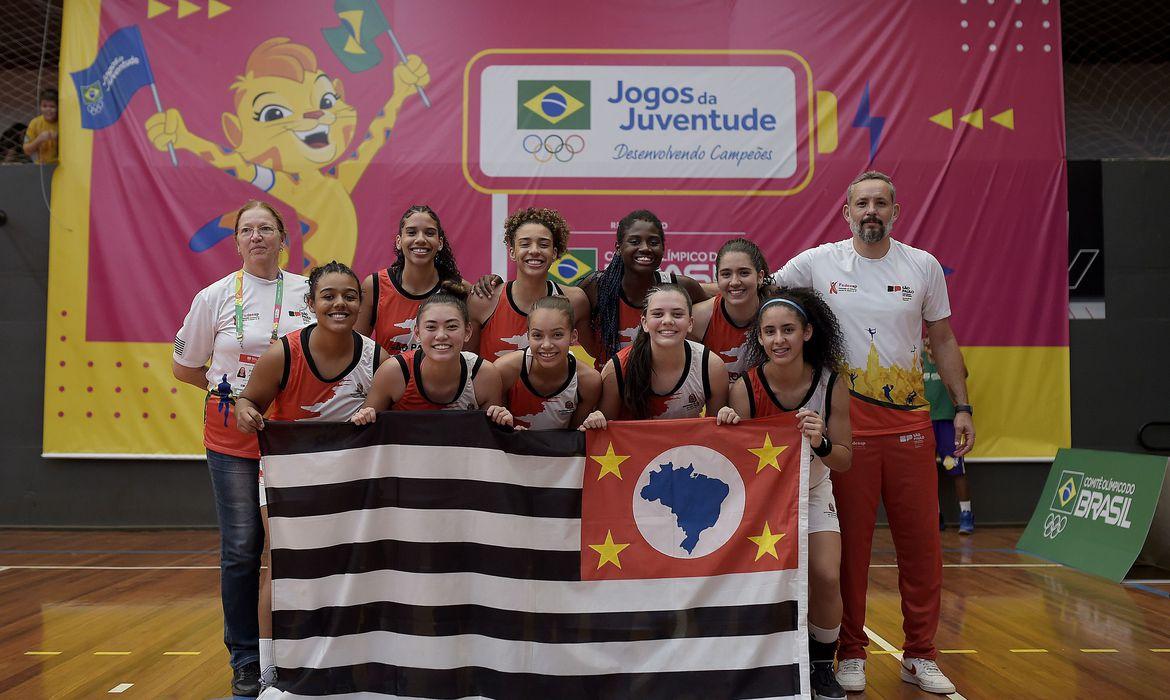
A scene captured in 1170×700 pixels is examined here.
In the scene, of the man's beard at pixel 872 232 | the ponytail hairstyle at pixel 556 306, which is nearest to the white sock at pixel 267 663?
the ponytail hairstyle at pixel 556 306

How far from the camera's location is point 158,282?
6.52 meters

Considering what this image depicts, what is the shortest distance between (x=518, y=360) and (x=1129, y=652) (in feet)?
9.98

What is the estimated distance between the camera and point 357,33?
21.5 ft

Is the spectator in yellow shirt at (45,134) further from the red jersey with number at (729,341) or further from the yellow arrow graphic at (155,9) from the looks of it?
the red jersey with number at (729,341)

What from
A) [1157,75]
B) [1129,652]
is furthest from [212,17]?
[1157,75]

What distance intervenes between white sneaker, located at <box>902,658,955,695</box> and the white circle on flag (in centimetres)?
106

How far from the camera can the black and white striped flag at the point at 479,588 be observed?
2.65 metres

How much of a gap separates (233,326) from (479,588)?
1.38m

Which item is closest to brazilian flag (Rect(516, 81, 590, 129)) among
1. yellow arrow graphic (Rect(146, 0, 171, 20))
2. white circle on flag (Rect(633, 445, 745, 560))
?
yellow arrow graphic (Rect(146, 0, 171, 20))

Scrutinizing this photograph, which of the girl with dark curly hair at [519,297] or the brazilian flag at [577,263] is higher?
the brazilian flag at [577,263]

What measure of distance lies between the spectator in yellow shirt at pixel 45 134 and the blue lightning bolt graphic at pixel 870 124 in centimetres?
670

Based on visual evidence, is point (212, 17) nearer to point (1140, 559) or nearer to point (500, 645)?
point (500, 645)

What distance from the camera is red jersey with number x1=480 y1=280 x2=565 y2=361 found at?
3418 millimetres

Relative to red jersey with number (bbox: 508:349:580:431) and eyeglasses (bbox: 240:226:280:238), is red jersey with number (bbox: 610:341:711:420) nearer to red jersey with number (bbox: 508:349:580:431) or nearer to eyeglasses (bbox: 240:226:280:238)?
red jersey with number (bbox: 508:349:580:431)
